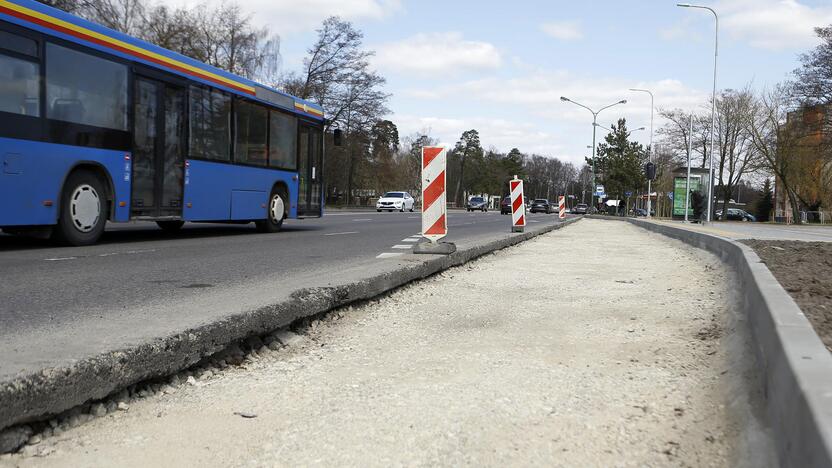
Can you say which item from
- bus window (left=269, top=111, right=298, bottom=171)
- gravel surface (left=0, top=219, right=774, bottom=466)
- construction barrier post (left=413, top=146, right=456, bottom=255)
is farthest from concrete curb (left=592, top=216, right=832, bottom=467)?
bus window (left=269, top=111, right=298, bottom=171)

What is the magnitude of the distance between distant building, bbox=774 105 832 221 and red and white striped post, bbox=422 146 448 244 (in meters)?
31.6

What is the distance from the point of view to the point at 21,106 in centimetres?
806

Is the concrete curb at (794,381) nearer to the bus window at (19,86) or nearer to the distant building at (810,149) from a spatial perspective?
the bus window at (19,86)

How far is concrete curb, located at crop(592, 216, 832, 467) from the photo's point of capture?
1641mm

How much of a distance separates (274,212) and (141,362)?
11.5 m

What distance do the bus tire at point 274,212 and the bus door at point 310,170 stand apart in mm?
620

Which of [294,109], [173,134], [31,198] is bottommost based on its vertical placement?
[31,198]

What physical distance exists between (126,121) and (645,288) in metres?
7.96

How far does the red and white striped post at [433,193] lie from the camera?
345 inches

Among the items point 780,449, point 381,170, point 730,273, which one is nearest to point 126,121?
point 730,273

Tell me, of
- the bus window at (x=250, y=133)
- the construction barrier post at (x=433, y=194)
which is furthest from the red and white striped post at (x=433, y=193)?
the bus window at (x=250, y=133)

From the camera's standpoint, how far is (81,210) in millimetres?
9172

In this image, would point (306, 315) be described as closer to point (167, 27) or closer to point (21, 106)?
point (21, 106)

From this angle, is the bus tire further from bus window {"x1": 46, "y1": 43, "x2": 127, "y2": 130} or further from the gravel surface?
the gravel surface
